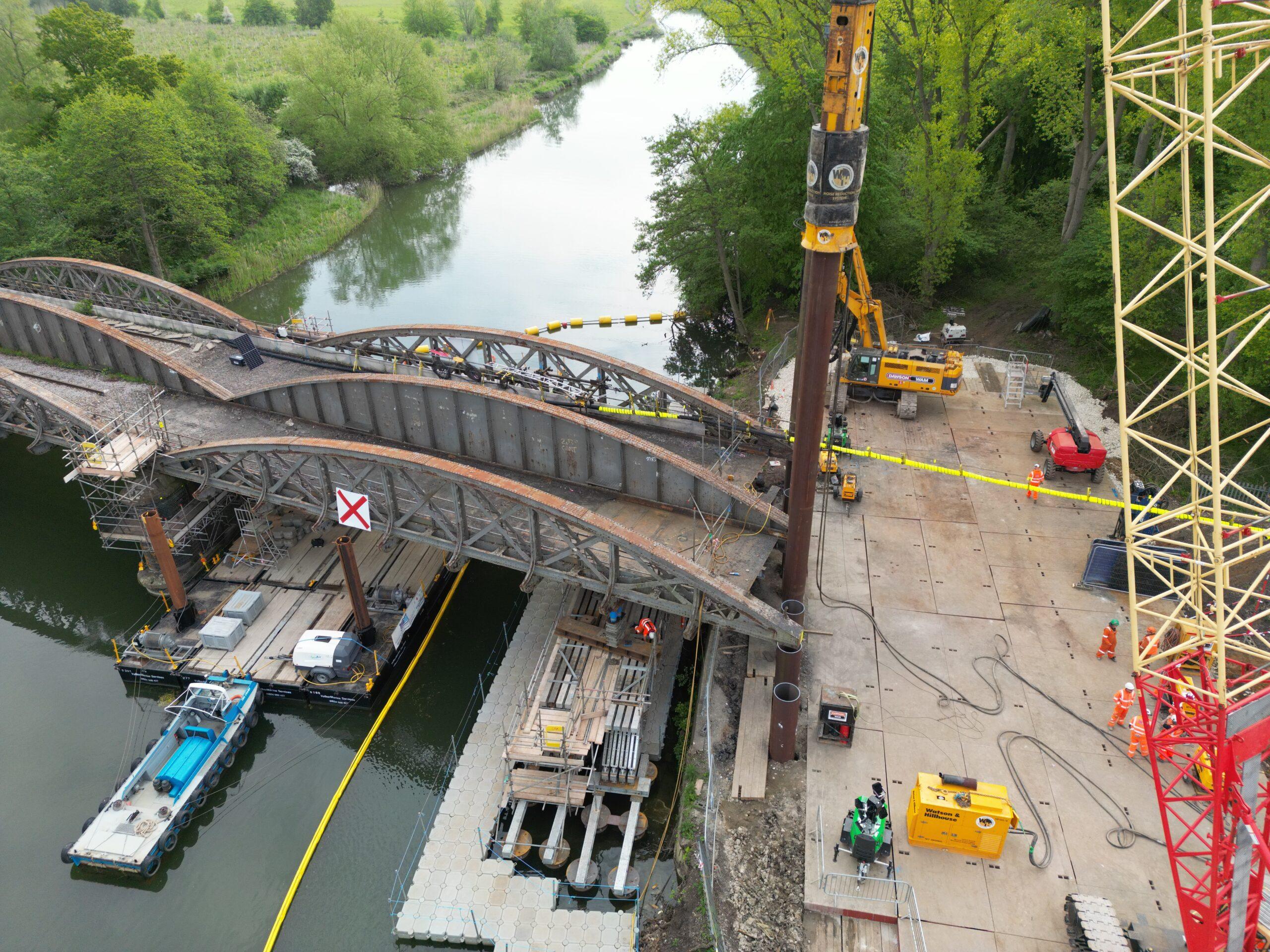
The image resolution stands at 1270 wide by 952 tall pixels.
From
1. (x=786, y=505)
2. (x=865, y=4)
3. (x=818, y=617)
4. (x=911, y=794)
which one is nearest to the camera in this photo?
(x=865, y=4)

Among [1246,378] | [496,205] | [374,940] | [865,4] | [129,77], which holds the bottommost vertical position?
[374,940]

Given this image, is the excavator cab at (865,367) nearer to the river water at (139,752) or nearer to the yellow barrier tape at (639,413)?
the yellow barrier tape at (639,413)

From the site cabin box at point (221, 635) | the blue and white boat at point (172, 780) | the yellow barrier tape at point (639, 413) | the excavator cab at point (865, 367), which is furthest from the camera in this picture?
the excavator cab at point (865, 367)

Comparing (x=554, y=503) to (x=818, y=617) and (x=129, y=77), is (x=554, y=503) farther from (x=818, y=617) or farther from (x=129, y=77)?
(x=129, y=77)

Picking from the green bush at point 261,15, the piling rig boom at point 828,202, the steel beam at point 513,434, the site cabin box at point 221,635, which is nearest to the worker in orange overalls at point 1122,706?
the piling rig boom at point 828,202

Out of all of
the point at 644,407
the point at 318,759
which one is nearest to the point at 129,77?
the point at 644,407

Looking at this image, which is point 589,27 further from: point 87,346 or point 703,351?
point 87,346

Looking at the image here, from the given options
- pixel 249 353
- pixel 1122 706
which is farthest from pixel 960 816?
pixel 249 353
